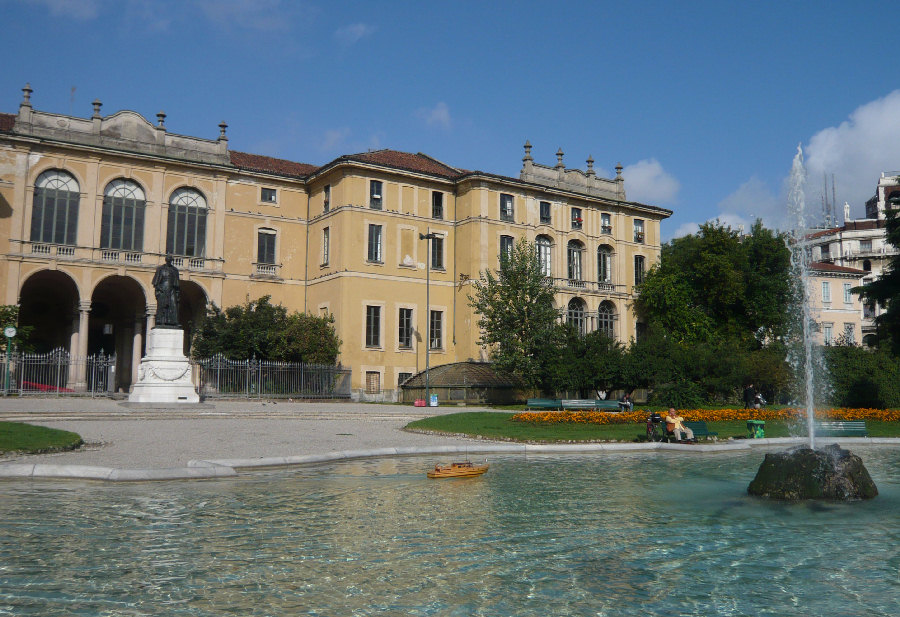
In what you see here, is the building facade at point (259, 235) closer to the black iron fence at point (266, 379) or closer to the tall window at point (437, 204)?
the tall window at point (437, 204)

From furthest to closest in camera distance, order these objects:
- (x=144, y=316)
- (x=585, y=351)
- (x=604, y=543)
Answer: (x=144, y=316) → (x=585, y=351) → (x=604, y=543)

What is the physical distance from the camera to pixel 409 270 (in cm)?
4681

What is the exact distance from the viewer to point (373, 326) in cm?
4528

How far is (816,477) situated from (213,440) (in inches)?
506

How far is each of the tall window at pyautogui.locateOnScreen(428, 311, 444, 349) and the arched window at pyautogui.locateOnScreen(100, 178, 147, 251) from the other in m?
17.9

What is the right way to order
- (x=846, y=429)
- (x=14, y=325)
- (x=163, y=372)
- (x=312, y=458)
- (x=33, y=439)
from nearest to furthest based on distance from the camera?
(x=312, y=458) < (x=33, y=439) < (x=846, y=429) < (x=163, y=372) < (x=14, y=325)

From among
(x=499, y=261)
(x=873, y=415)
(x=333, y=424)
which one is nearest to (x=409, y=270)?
(x=499, y=261)

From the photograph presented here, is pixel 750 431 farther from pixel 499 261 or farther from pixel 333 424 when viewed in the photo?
pixel 499 261

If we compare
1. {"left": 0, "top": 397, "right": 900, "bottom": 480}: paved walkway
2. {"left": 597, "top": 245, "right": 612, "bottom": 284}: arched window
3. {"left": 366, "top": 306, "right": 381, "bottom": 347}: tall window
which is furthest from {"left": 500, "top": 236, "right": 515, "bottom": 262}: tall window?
{"left": 0, "top": 397, "right": 900, "bottom": 480}: paved walkway

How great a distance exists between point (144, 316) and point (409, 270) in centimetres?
1640

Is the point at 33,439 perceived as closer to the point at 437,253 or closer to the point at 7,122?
the point at 7,122

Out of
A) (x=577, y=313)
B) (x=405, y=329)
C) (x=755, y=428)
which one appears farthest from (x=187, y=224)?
(x=755, y=428)

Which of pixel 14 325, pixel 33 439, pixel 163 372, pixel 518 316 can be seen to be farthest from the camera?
pixel 518 316

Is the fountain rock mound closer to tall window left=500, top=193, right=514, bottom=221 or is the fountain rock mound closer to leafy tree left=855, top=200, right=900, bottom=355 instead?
leafy tree left=855, top=200, right=900, bottom=355
